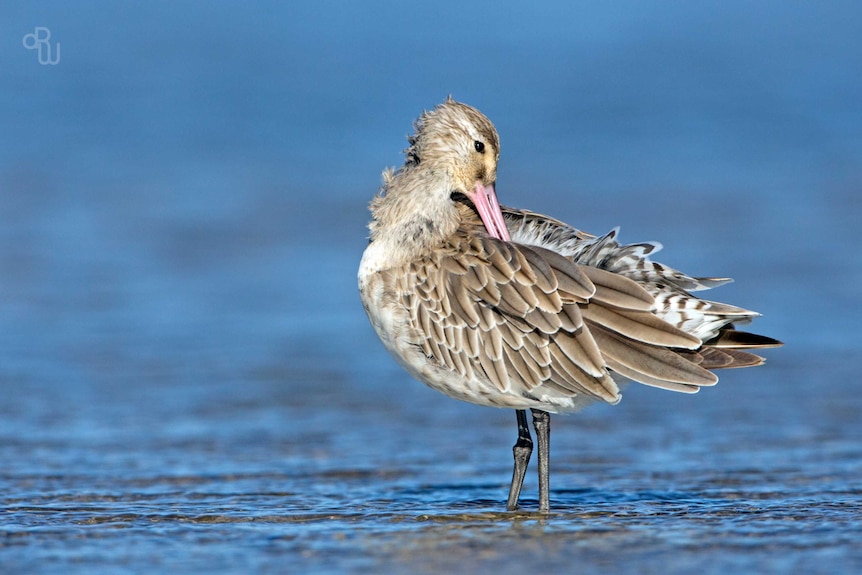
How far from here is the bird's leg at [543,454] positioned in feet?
20.0

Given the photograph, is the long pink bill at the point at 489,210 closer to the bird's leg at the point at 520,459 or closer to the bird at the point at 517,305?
the bird at the point at 517,305

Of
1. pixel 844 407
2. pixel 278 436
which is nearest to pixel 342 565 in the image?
pixel 278 436

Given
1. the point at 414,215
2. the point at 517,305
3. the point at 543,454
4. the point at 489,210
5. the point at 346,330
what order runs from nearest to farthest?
the point at 517,305, the point at 543,454, the point at 414,215, the point at 489,210, the point at 346,330

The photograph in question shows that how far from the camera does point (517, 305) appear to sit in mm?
5984

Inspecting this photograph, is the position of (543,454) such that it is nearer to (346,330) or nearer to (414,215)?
(414,215)

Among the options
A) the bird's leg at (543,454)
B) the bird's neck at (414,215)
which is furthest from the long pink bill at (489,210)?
the bird's leg at (543,454)

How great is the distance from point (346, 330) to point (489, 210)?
14.1 ft

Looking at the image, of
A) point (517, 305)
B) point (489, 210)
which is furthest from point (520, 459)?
point (489, 210)

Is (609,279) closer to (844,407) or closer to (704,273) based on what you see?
(844,407)

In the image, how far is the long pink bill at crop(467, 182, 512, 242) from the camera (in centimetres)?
643

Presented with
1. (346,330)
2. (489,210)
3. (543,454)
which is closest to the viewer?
(543,454)

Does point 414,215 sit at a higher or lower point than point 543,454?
higher

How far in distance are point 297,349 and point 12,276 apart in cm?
358

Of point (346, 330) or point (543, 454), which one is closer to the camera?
point (543, 454)
